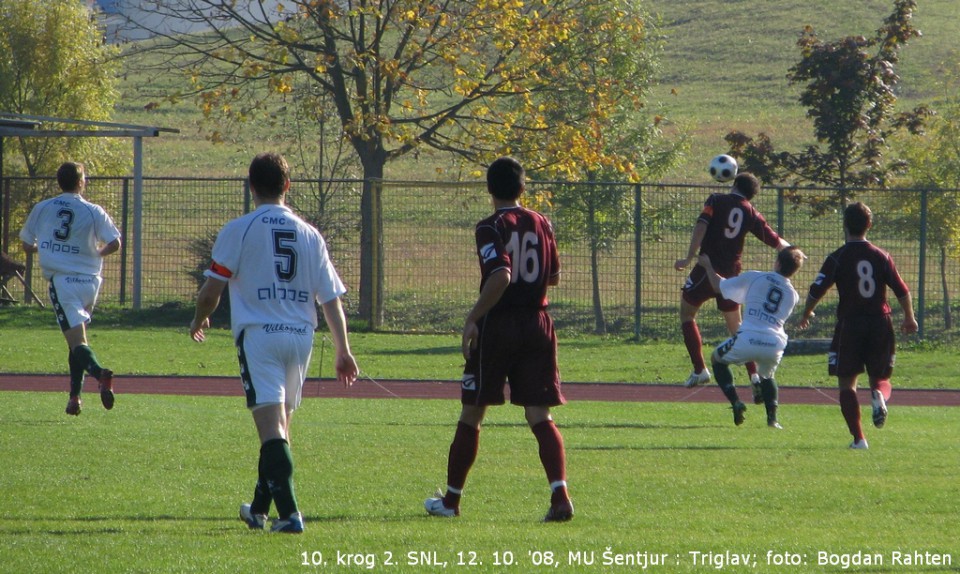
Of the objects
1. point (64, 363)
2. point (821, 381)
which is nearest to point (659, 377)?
A: point (821, 381)

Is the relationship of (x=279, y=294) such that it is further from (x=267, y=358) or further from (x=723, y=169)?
(x=723, y=169)

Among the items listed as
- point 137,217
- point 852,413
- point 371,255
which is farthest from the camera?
point 371,255

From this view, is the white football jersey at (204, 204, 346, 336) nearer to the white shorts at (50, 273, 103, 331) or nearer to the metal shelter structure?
the white shorts at (50, 273, 103, 331)

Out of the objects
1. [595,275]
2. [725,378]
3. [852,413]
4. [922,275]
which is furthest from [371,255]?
[852,413]

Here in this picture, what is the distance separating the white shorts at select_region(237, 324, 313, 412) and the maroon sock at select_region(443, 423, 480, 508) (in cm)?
108

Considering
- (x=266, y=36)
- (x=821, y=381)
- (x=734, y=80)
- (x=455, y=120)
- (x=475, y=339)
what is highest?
(x=734, y=80)

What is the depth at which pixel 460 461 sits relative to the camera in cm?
682

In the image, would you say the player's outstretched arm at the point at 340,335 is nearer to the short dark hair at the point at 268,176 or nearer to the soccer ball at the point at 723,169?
the short dark hair at the point at 268,176

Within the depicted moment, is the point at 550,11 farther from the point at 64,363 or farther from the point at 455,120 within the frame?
the point at 64,363

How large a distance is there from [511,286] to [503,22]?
53.9 ft

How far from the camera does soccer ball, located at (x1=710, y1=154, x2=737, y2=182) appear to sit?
494 inches

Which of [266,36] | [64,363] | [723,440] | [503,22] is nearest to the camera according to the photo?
[723,440]

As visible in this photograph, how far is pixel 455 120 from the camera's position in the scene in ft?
78.0

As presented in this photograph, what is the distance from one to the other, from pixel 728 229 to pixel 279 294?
6830 millimetres
